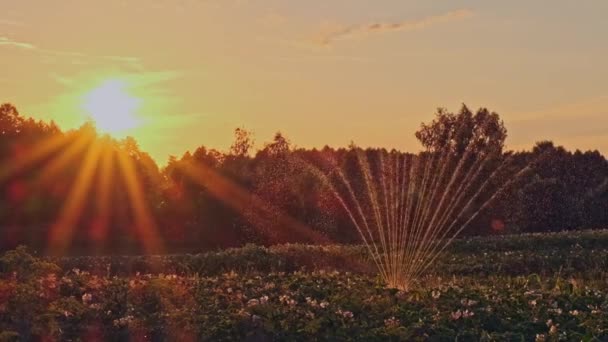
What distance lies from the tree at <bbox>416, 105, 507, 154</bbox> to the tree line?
0.06 metres

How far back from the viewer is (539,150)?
38250 mm

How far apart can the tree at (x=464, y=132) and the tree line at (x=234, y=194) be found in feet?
0.18

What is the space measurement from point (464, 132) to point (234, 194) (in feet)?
34.7

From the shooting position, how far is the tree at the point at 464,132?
34.5m

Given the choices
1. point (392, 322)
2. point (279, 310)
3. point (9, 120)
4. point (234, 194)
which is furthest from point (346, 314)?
point (9, 120)

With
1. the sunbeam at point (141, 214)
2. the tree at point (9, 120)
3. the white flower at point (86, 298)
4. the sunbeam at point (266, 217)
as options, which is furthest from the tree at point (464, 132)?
the white flower at point (86, 298)

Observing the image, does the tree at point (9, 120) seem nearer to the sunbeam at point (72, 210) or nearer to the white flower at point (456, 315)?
the sunbeam at point (72, 210)

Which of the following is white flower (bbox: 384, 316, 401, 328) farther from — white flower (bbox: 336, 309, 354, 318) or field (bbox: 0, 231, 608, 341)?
white flower (bbox: 336, 309, 354, 318)

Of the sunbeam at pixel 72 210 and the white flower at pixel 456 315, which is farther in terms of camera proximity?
the sunbeam at pixel 72 210

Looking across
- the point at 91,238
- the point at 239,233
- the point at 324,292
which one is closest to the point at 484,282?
the point at 324,292

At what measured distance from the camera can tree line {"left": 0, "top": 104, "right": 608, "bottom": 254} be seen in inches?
1283

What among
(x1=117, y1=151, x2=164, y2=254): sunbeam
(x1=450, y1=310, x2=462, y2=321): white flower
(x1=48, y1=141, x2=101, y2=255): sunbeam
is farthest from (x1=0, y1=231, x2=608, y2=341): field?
(x1=48, y1=141, x2=101, y2=255): sunbeam

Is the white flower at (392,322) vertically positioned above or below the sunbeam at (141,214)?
below

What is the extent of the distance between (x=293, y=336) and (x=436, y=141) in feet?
90.7
